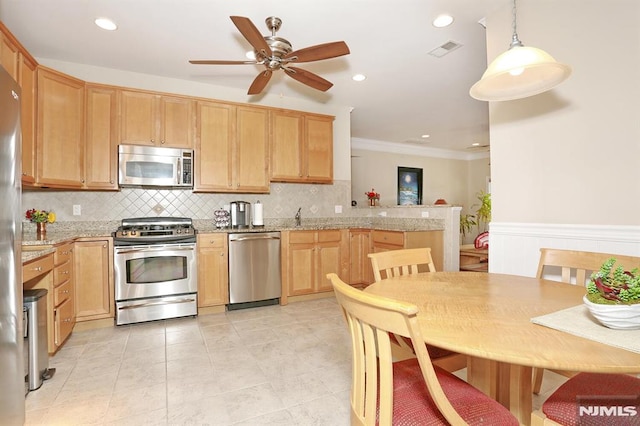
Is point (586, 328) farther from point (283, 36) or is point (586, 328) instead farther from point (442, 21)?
point (283, 36)

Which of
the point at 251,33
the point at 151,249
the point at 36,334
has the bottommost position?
the point at 36,334

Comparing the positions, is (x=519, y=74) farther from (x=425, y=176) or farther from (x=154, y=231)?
(x=425, y=176)

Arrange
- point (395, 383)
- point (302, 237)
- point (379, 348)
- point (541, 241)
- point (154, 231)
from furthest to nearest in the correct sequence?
Answer: point (302, 237) → point (154, 231) → point (541, 241) → point (395, 383) → point (379, 348)

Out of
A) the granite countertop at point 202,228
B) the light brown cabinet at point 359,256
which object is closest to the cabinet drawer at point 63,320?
the granite countertop at point 202,228

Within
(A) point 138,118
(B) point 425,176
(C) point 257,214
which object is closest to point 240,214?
(C) point 257,214

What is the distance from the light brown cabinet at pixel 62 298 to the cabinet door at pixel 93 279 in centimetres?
8

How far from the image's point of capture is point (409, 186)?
25.0 feet

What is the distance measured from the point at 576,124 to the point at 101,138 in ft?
13.6

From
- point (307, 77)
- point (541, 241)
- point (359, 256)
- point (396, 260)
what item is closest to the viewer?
point (396, 260)

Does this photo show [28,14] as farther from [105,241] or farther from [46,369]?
[46,369]

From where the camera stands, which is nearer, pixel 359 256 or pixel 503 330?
pixel 503 330

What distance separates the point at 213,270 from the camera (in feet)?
11.3

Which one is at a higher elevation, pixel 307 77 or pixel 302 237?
pixel 307 77

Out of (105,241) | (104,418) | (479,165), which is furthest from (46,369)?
(479,165)
